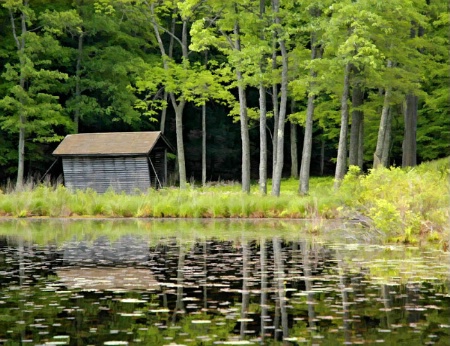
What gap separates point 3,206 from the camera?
28.6 meters

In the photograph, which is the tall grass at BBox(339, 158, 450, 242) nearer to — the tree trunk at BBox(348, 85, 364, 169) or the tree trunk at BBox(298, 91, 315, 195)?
the tree trunk at BBox(348, 85, 364, 169)

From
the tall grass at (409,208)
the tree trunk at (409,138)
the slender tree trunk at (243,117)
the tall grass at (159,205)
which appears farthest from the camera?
the tree trunk at (409,138)

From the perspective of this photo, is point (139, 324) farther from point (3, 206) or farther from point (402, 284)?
point (3, 206)

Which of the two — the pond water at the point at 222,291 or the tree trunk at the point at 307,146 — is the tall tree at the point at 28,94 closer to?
the tree trunk at the point at 307,146

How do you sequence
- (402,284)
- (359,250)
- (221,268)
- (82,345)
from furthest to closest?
1. (359,250)
2. (221,268)
3. (402,284)
4. (82,345)

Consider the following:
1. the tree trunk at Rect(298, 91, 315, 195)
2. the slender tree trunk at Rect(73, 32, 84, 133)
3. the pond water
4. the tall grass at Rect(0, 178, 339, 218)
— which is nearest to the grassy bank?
the tall grass at Rect(0, 178, 339, 218)

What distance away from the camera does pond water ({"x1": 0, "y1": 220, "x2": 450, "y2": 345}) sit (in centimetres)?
821

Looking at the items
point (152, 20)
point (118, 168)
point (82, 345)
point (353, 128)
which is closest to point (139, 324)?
point (82, 345)

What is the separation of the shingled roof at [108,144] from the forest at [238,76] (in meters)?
1.06

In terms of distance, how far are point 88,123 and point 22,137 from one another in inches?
367

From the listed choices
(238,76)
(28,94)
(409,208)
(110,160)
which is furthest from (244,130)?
(409,208)

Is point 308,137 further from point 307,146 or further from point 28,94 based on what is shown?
point 28,94

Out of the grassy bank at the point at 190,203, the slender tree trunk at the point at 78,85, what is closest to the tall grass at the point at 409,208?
the grassy bank at the point at 190,203

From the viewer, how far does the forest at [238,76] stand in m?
32.3
